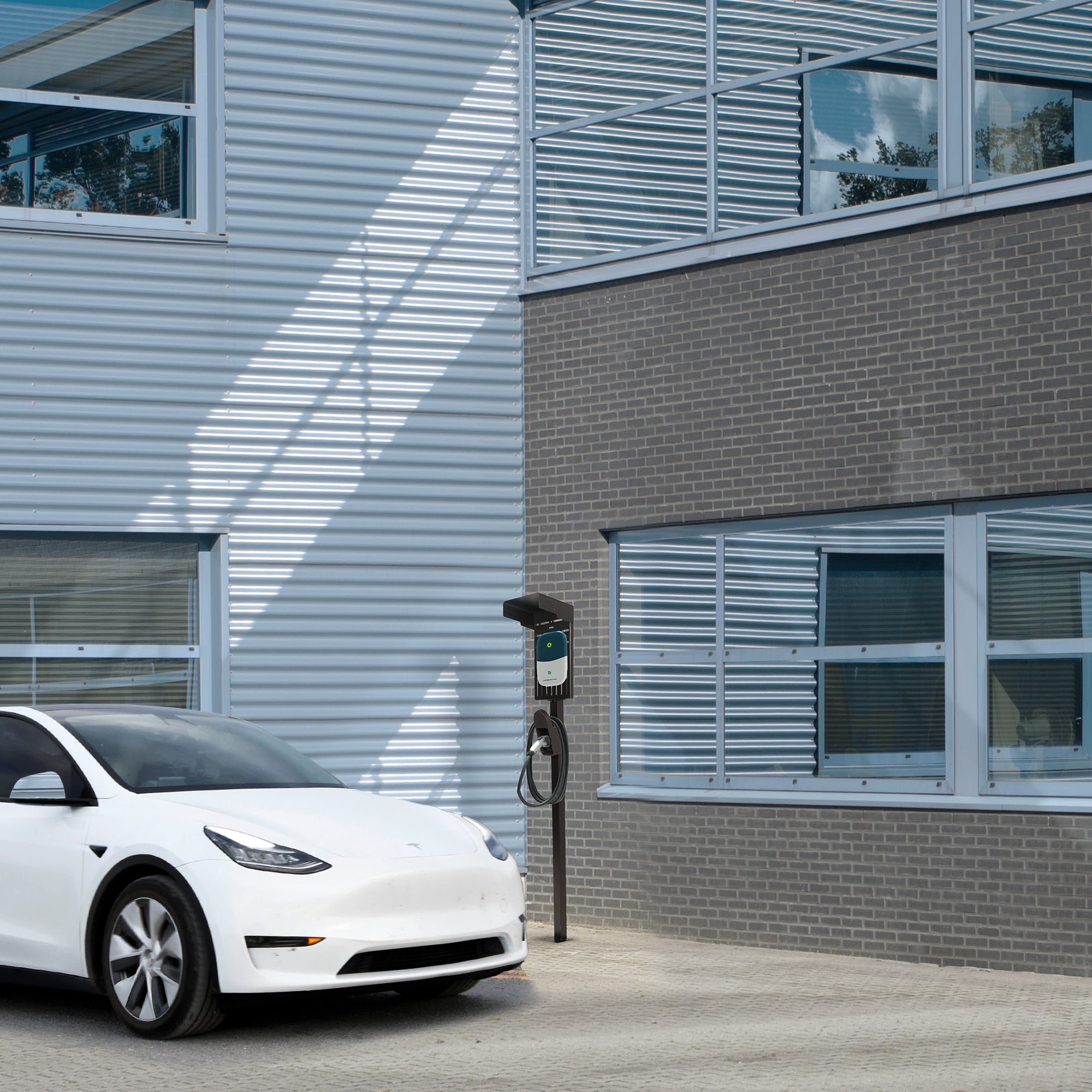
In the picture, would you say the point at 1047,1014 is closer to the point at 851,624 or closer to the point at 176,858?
the point at 851,624

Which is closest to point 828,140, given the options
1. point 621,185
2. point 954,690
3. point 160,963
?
point 621,185

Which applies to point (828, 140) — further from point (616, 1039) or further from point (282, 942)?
point (282, 942)

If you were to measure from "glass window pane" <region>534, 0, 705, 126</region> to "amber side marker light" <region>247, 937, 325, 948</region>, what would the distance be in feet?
22.7

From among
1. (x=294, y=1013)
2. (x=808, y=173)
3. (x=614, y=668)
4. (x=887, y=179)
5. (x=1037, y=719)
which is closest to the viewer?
(x=294, y=1013)

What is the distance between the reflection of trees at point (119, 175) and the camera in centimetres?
1085

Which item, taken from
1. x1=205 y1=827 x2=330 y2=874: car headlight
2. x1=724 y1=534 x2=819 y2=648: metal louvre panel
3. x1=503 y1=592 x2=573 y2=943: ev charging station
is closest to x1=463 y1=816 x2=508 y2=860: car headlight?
x1=205 y1=827 x2=330 y2=874: car headlight

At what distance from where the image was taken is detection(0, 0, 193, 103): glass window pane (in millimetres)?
10930

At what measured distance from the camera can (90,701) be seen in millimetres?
10680

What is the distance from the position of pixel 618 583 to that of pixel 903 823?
2665 mm

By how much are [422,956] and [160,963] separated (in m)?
1.07

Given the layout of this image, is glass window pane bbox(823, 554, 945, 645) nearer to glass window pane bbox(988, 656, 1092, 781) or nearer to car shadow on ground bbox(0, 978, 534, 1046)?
glass window pane bbox(988, 656, 1092, 781)

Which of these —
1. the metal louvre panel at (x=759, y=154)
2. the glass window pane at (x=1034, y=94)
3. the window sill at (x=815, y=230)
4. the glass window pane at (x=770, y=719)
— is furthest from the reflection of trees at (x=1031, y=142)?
the glass window pane at (x=770, y=719)

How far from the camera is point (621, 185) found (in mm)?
11195

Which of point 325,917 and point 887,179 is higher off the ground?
point 887,179
